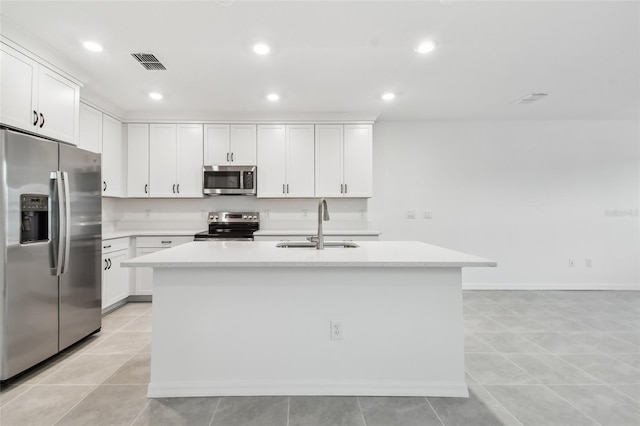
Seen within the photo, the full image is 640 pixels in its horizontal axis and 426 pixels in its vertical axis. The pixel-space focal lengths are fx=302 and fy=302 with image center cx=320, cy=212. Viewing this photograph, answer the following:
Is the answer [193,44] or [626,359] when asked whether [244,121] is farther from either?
[626,359]

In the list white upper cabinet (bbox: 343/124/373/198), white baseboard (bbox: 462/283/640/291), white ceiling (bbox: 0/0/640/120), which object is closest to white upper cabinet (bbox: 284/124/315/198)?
white ceiling (bbox: 0/0/640/120)

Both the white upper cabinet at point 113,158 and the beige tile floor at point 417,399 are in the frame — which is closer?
the beige tile floor at point 417,399

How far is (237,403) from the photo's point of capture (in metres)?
1.85

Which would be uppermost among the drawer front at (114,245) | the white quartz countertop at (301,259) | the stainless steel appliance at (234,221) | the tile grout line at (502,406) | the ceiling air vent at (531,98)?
the ceiling air vent at (531,98)

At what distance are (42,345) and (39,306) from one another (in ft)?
1.00

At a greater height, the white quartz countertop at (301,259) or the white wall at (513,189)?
the white wall at (513,189)

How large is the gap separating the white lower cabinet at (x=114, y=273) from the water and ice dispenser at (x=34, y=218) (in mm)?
1099

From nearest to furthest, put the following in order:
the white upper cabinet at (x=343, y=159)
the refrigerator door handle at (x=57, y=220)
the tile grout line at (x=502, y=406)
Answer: the tile grout line at (x=502, y=406) → the refrigerator door handle at (x=57, y=220) → the white upper cabinet at (x=343, y=159)

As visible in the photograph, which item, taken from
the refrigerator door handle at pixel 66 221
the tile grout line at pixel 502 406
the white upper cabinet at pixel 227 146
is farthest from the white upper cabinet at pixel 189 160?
the tile grout line at pixel 502 406

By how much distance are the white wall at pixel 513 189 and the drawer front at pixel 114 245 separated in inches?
131

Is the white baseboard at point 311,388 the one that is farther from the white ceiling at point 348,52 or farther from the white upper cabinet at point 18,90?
the white ceiling at point 348,52

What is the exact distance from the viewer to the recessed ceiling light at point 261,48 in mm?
2441

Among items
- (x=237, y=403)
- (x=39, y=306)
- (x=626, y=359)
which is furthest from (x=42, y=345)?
(x=626, y=359)

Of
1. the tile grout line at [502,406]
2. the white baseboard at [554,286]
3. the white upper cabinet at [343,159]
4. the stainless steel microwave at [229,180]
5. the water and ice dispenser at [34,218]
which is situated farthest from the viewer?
the white baseboard at [554,286]
